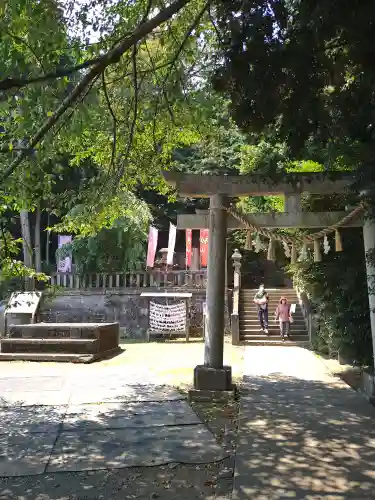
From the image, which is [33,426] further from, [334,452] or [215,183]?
[215,183]

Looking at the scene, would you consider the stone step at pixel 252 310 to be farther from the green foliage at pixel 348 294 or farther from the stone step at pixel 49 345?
the green foliage at pixel 348 294

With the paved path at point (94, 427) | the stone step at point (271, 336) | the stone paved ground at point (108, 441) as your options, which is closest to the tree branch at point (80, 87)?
the stone paved ground at point (108, 441)

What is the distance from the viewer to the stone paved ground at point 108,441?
4.30 m

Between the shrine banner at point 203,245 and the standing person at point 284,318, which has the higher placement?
the shrine banner at point 203,245

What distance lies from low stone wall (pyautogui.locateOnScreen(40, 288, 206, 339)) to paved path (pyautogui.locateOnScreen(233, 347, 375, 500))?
1041 centimetres

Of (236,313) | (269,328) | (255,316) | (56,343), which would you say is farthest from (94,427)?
(255,316)

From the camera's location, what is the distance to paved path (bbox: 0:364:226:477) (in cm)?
496

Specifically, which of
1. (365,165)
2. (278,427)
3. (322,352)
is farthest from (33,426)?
(322,352)

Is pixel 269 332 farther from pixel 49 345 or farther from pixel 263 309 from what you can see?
pixel 49 345

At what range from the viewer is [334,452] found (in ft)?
16.1

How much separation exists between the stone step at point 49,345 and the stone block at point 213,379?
211 inches

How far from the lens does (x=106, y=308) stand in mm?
19859

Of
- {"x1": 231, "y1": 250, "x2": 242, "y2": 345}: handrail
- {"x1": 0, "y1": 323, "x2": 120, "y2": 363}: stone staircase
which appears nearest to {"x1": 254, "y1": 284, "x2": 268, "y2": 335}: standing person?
{"x1": 231, "y1": 250, "x2": 242, "y2": 345}: handrail

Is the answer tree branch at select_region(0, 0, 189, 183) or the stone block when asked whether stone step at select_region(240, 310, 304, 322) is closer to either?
the stone block
